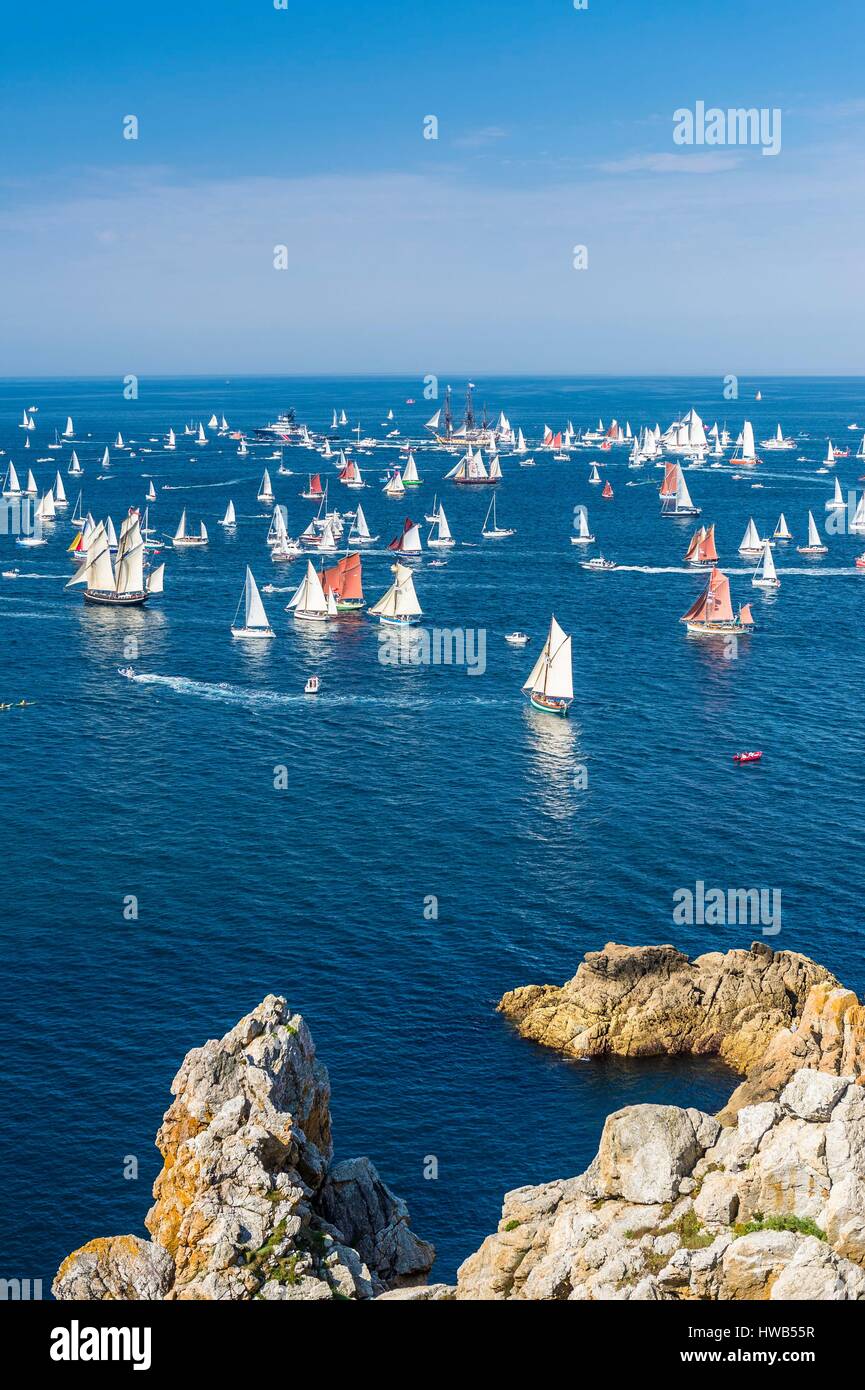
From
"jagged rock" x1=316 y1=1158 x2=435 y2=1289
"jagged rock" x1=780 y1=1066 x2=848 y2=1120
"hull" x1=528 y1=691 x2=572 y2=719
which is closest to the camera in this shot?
"jagged rock" x1=780 y1=1066 x2=848 y2=1120

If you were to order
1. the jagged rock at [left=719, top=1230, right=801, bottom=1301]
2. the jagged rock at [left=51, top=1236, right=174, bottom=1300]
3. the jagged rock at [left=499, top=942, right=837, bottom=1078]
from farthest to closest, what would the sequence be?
the jagged rock at [left=499, top=942, right=837, bottom=1078] < the jagged rock at [left=51, top=1236, right=174, bottom=1300] < the jagged rock at [left=719, top=1230, right=801, bottom=1301]

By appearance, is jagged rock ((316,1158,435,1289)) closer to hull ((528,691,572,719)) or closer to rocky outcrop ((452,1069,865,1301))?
rocky outcrop ((452,1069,865,1301))

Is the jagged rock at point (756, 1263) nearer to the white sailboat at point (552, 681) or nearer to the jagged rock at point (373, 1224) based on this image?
the jagged rock at point (373, 1224)

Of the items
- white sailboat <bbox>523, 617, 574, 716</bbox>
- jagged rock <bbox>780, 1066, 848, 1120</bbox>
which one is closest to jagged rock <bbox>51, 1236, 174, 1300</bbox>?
jagged rock <bbox>780, 1066, 848, 1120</bbox>

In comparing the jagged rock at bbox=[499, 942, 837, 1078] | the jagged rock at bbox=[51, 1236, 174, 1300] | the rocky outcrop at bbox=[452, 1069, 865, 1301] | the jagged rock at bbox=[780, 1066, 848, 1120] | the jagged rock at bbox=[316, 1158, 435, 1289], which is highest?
the jagged rock at bbox=[780, 1066, 848, 1120]

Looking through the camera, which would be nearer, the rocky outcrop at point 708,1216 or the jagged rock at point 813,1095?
the rocky outcrop at point 708,1216

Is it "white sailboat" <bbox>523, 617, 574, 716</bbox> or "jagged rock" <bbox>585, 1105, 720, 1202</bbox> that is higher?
"white sailboat" <bbox>523, 617, 574, 716</bbox>

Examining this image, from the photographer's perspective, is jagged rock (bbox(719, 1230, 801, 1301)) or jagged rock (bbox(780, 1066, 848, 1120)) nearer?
jagged rock (bbox(719, 1230, 801, 1301))

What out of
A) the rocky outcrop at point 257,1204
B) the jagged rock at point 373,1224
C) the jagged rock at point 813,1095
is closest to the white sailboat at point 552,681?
the rocky outcrop at point 257,1204
